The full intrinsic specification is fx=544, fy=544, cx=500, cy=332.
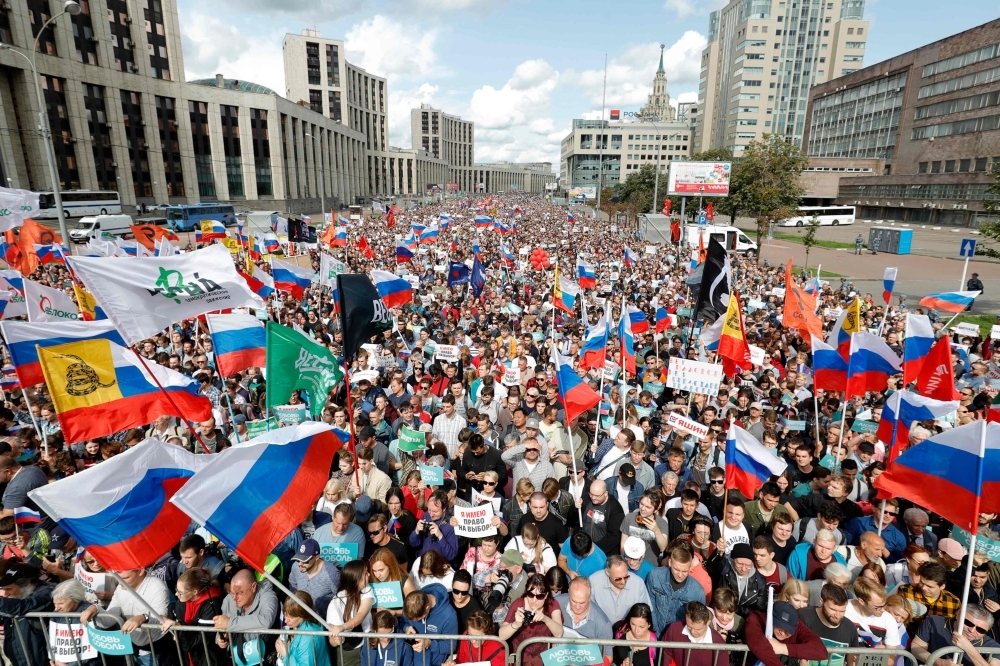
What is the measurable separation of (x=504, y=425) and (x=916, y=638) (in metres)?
5.49

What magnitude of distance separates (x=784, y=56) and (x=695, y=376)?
127203 millimetres

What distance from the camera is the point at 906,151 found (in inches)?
2800

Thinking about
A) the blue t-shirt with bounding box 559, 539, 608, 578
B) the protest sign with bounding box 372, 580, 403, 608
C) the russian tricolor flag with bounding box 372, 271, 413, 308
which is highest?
the russian tricolor flag with bounding box 372, 271, 413, 308

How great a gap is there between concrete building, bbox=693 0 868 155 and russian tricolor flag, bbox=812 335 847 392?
116938mm

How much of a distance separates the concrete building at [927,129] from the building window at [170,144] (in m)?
81.7

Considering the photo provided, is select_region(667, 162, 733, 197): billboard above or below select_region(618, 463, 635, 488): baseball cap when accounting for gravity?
above

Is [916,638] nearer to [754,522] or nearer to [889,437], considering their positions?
[754,522]

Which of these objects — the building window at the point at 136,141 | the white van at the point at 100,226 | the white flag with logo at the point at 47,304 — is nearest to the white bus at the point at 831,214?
the white van at the point at 100,226

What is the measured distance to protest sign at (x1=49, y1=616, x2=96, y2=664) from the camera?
4.17 m

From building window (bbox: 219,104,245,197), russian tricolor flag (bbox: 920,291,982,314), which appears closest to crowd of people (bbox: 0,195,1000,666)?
russian tricolor flag (bbox: 920,291,982,314)

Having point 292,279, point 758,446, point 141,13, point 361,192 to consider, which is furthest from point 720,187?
point 361,192

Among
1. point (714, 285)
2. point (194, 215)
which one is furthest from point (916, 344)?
point (194, 215)

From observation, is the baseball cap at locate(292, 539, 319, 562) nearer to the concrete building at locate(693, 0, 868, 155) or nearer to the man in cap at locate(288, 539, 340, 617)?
the man in cap at locate(288, 539, 340, 617)

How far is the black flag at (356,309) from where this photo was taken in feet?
21.1
